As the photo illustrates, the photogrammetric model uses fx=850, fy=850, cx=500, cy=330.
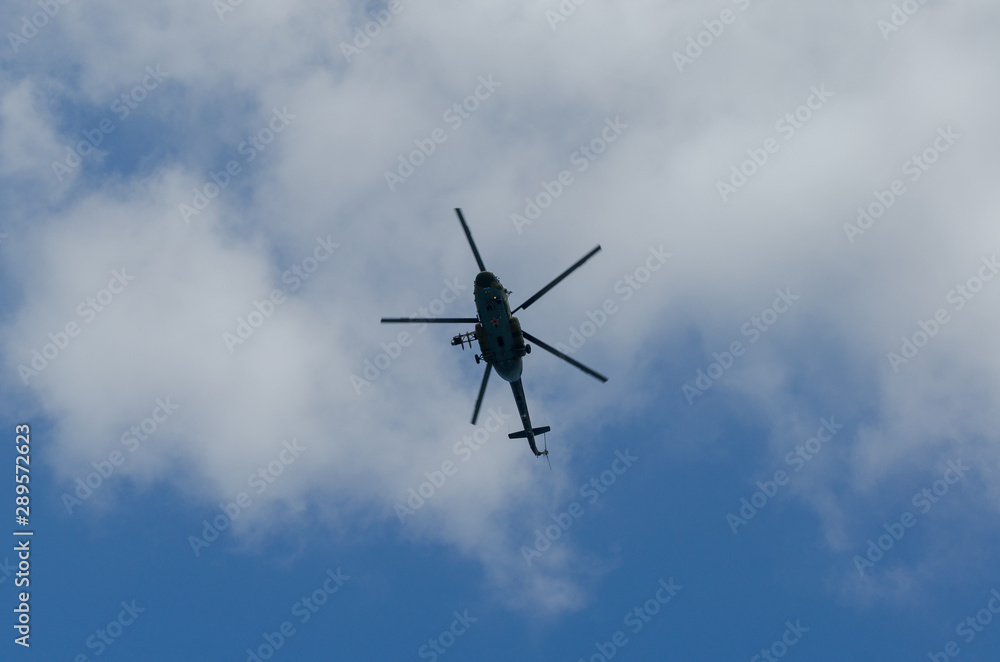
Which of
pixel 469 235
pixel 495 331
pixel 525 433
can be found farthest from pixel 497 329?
pixel 525 433

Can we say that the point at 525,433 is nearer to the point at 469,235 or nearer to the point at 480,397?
the point at 480,397

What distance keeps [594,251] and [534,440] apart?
80.3 feet

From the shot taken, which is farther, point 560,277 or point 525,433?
point 525,433

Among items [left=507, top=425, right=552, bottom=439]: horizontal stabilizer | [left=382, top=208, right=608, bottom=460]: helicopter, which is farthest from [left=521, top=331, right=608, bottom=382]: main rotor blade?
[left=507, top=425, right=552, bottom=439]: horizontal stabilizer

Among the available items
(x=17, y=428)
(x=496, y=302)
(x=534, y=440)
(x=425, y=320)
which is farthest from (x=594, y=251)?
(x=17, y=428)

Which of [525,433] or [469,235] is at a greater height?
[469,235]

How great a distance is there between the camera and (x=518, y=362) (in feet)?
208

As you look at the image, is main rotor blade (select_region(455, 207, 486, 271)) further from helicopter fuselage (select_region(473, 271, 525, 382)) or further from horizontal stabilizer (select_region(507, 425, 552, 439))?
horizontal stabilizer (select_region(507, 425, 552, 439))

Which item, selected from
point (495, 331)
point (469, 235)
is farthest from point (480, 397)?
point (469, 235)

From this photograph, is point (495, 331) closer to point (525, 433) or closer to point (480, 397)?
point (480, 397)

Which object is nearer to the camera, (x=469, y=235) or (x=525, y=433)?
(x=469, y=235)

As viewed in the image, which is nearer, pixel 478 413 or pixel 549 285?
pixel 549 285

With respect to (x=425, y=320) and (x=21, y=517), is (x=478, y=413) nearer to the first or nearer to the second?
(x=425, y=320)

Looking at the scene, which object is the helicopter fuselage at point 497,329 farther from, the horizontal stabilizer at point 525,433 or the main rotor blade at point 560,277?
the horizontal stabilizer at point 525,433
